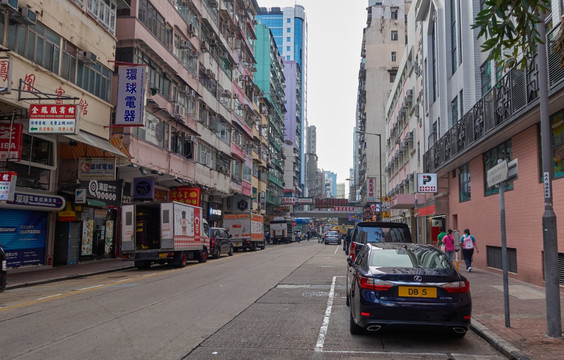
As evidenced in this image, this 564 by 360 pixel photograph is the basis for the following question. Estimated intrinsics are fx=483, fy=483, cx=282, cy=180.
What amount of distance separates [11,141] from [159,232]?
24.9 feet

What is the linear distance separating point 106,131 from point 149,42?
6.48 metres

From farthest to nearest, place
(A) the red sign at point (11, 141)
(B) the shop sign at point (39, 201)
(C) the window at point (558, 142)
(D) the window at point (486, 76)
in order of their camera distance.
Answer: (D) the window at point (486, 76), (B) the shop sign at point (39, 201), (A) the red sign at point (11, 141), (C) the window at point (558, 142)

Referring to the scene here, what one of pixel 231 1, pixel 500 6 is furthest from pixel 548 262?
pixel 231 1

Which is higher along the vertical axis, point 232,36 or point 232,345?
point 232,36

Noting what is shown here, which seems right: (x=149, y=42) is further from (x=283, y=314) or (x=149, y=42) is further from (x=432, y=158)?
(x=283, y=314)

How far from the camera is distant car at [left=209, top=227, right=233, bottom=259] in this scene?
28.8 meters

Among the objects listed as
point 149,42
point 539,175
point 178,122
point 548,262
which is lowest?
point 548,262

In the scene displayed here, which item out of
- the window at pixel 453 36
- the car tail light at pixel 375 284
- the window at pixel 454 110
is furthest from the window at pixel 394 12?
the car tail light at pixel 375 284

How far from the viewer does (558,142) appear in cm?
1295

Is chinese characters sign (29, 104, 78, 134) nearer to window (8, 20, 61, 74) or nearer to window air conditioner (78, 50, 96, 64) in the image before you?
window (8, 20, 61, 74)

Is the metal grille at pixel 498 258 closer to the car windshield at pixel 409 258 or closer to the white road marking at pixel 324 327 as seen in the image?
the white road marking at pixel 324 327

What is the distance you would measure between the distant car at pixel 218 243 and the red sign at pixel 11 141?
13.5 m

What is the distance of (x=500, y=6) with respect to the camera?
185 inches

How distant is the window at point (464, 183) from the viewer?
2249 centimetres
